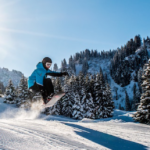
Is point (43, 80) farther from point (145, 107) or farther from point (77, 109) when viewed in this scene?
point (77, 109)

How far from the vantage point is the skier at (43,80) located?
25.0 ft

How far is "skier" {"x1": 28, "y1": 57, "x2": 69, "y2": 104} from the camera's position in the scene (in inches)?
300

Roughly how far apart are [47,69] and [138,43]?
173 metres

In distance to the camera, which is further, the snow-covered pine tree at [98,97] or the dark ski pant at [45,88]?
the snow-covered pine tree at [98,97]

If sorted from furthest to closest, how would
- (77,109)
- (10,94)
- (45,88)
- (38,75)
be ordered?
(10,94)
(77,109)
(45,88)
(38,75)

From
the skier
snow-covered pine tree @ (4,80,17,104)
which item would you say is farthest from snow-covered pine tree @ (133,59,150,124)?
snow-covered pine tree @ (4,80,17,104)

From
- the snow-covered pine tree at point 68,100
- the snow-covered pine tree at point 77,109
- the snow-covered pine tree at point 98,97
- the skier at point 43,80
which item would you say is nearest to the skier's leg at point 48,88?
the skier at point 43,80

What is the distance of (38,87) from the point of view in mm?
7691

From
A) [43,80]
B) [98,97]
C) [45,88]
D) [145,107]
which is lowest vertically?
[145,107]

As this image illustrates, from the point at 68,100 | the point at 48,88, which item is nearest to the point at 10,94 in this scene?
the point at 68,100

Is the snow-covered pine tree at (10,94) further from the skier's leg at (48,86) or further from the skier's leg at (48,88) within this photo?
the skier's leg at (48,86)

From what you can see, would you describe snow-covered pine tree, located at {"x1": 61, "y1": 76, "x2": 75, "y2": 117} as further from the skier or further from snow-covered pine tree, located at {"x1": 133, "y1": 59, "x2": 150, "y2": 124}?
the skier

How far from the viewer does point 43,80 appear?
8.01 m

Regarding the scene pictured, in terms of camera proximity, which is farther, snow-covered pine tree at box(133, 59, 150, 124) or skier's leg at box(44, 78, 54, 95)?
snow-covered pine tree at box(133, 59, 150, 124)
